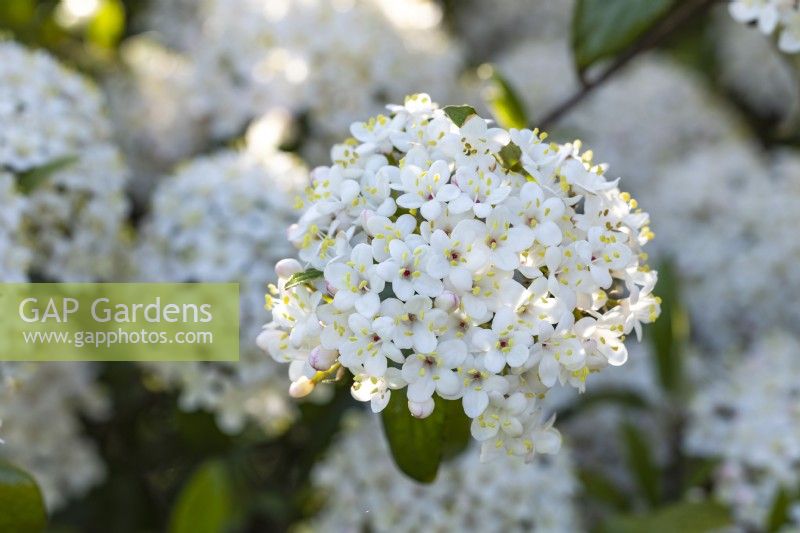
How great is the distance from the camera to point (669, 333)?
1.46 metres

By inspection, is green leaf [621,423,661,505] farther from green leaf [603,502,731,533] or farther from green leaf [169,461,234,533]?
green leaf [169,461,234,533]

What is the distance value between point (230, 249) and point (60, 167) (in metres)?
0.25

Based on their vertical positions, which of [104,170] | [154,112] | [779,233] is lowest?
[779,233]

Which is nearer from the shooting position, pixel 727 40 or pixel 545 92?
pixel 545 92

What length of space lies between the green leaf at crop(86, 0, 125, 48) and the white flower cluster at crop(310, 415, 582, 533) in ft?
3.17

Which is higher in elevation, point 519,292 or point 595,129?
point 595,129

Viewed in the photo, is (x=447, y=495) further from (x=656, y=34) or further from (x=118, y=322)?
(x=656, y=34)

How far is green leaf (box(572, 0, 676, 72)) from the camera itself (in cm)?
120

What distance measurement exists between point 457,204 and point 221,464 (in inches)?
29.4

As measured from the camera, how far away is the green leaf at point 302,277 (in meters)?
0.81

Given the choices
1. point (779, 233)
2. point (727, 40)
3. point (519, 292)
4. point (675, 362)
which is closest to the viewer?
point (519, 292)

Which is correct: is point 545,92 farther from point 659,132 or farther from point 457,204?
point 457,204

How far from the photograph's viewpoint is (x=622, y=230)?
84cm

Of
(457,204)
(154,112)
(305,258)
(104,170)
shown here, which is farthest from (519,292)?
(154,112)
